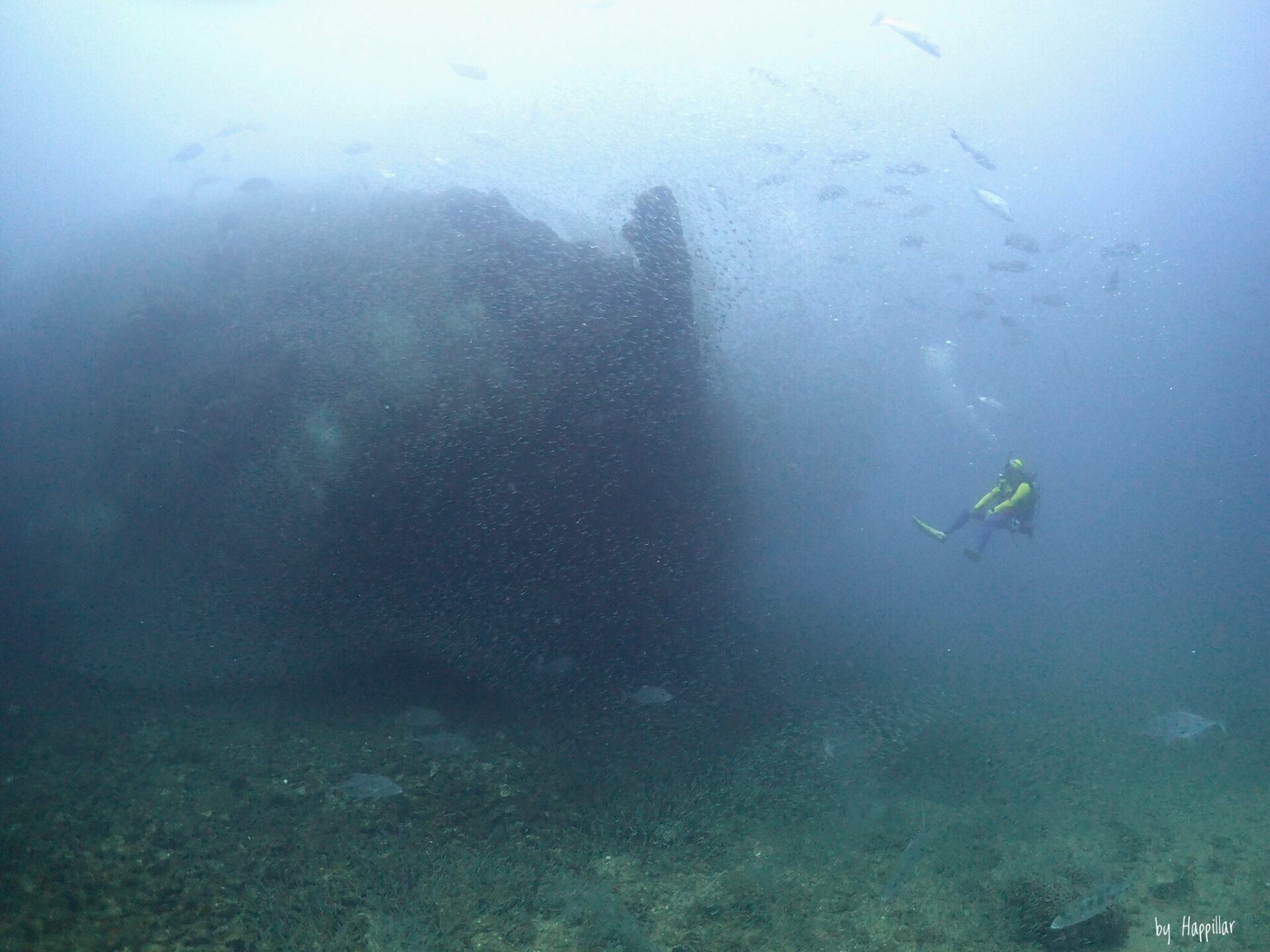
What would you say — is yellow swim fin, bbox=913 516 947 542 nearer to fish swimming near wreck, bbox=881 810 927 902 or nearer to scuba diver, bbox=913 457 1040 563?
scuba diver, bbox=913 457 1040 563

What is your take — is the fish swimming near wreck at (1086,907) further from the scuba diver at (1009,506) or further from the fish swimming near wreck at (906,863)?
the scuba diver at (1009,506)

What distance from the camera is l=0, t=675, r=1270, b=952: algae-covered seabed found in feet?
15.6

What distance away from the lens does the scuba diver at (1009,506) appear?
1145 cm

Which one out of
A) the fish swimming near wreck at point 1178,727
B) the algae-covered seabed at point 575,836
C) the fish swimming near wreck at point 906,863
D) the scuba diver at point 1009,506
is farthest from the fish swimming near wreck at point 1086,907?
the scuba diver at point 1009,506

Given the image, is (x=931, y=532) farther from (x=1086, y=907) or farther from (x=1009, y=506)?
(x=1086, y=907)

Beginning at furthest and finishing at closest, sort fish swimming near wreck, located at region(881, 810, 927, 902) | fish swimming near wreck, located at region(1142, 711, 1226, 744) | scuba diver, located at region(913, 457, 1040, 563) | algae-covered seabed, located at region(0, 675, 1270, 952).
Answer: scuba diver, located at region(913, 457, 1040, 563) → fish swimming near wreck, located at region(1142, 711, 1226, 744) → fish swimming near wreck, located at region(881, 810, 927, 902) → algae-covered seabed, located at region(0, 675, 1270, 952)

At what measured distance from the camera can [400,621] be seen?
771 cm

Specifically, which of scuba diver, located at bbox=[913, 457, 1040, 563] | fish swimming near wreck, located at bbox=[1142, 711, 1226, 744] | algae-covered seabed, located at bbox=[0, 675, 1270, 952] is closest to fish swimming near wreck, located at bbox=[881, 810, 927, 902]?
algae-covered seabed, located at bbox=[0, 675, 1270, 952]

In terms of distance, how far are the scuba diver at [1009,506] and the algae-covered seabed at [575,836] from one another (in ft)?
15.7

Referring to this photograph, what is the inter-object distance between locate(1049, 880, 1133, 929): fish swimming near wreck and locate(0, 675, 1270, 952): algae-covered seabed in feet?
0.56

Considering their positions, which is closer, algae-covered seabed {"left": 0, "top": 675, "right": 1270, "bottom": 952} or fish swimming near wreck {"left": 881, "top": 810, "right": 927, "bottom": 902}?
algae-covered seabed {"left": 0, "top": 675, "right": 1270, "bottom": 952}

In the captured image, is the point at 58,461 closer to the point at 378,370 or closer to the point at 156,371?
the point at 156,371

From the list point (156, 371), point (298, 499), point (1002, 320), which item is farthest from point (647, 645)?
point (1002, 320)

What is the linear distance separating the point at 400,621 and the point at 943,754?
22.4ft
